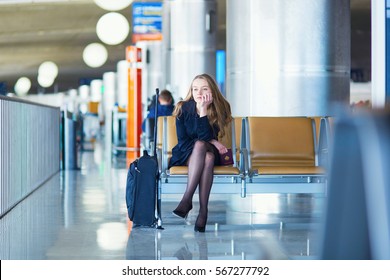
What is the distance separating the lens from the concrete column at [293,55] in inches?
342

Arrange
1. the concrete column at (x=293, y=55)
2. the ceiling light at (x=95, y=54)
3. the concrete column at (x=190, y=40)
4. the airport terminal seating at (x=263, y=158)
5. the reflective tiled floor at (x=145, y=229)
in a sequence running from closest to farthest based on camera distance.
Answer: the reflective tiled floor at (x=145, y=229) < the airport terminal seating at (x=263, y=158) < the concrete column at (x=293, y=55) < the concrete column at (x=190, y=40) < the ceiling light at (x=95, y=54)

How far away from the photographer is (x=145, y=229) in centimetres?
618

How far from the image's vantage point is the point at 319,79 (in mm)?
8758

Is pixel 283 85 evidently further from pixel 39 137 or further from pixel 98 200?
pixel 39 137

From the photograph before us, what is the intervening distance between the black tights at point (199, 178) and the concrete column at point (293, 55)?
2.90 meters

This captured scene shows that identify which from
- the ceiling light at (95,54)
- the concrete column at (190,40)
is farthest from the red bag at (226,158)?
the ceiling light at (95,54)

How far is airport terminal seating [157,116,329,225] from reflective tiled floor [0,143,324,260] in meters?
0.32

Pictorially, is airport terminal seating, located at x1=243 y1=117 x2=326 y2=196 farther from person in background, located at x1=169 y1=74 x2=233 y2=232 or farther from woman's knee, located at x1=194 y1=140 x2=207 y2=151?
woman's knee, located at x1=194 y1=140 x2=207 y2=151

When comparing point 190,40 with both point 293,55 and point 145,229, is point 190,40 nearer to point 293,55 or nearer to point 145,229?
point 293,55

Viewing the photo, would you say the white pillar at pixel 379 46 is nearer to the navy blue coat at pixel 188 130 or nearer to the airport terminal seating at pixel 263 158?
the airport terminal seating at pixel 263 158

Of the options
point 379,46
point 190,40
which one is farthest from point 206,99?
point 190,40

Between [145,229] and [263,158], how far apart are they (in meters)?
1.32
